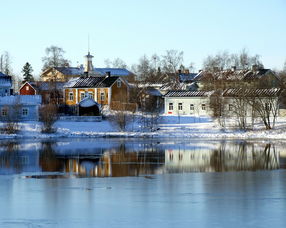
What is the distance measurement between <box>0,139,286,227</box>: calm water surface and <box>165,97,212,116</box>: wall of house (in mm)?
37155

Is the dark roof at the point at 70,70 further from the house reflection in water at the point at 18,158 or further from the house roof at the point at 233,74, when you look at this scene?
the house reflection in water at the point at 18,158

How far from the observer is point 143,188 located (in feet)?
73.1

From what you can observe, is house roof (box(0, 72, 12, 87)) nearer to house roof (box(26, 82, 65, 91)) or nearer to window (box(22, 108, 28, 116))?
house roof (box(26, 82, 65, 91))

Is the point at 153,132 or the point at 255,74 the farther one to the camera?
the point at 255,74

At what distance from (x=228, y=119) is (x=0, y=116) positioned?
22.0 m

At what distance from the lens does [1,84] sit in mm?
80500

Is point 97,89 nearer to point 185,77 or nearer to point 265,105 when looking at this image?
point 265,105

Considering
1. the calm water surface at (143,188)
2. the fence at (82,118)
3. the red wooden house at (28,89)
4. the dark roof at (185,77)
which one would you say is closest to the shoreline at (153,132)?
the fence at (82,118)

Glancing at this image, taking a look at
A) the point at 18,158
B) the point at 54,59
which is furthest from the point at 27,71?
the point at 18,158

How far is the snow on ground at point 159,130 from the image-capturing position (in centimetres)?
5472

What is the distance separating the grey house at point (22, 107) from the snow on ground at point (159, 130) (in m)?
2.60

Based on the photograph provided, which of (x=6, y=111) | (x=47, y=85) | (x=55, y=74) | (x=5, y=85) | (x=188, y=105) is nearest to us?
(x=6, y=111)

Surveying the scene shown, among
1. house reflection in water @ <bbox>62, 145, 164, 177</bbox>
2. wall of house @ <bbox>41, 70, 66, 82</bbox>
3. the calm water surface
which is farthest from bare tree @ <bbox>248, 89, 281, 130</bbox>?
wall of house @ <bbox>41, 70, 66, 82</bbox>

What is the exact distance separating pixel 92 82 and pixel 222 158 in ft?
159
